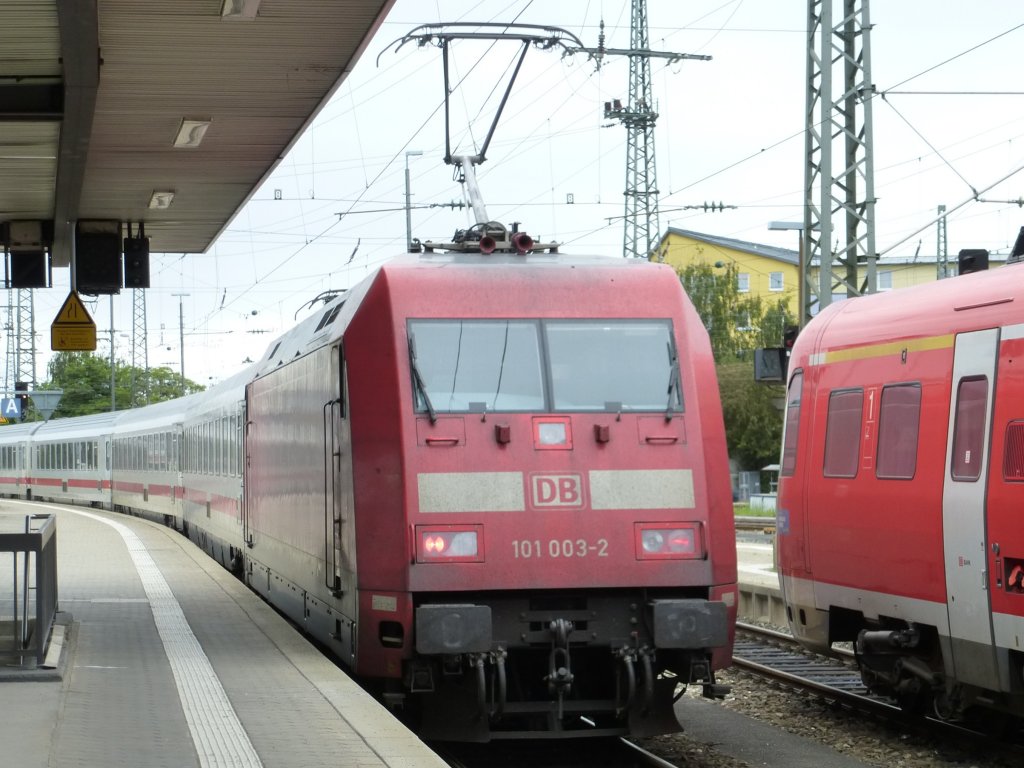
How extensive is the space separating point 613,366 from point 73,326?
962 centimetres

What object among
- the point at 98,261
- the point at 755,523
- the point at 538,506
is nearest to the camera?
the point at 538,506

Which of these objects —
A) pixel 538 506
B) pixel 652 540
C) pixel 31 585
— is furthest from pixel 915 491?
pixel 31 585

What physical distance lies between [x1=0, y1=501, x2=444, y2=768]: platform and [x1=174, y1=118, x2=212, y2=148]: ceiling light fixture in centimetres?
411

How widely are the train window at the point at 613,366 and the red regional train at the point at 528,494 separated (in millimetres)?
12

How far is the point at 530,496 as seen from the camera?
358 inches

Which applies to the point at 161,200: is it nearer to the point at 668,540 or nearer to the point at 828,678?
the point at 828,678

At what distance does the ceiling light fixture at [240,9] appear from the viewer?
886 centimetres

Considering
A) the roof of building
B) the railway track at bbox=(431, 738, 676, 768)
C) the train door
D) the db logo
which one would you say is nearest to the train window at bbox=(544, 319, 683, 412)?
the db logo

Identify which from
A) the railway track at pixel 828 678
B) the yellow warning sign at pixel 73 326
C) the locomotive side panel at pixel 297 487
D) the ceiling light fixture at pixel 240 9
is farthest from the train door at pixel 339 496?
the yellow warning sign at pixel 73 326

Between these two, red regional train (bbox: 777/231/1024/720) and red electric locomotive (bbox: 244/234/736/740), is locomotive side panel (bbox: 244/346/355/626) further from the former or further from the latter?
red regional train (bbox: 777/231/1024/720)

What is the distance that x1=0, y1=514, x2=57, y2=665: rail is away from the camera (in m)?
9.83

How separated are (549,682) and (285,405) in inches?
214


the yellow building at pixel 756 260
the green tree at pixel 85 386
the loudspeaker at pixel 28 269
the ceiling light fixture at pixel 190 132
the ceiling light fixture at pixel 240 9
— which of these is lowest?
the loudspeaker at pixel 28 269

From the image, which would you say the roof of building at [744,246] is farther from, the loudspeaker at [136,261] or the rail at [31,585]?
the rail at [31,585]
